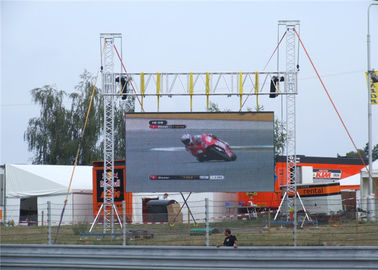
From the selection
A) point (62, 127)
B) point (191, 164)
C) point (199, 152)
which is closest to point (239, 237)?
point (191, 164)

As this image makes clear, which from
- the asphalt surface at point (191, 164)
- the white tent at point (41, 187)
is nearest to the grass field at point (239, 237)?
the asphalt surface at point (191, 164)

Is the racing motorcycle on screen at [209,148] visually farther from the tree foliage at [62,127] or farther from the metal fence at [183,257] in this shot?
the tree foliage at [62,127]

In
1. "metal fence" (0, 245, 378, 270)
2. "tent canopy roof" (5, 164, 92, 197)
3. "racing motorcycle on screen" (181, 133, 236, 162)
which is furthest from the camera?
"tent canopy roof" (5, 164, 92, 197)

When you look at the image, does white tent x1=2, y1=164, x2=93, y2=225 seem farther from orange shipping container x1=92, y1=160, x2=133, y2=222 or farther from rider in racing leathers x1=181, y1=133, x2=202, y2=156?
rider in racing leathers x1=181, y1=133, x2=202, y2=156

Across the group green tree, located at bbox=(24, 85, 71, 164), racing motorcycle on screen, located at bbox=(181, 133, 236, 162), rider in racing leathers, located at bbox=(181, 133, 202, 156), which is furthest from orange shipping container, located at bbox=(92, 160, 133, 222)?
green tree, located at bbox=(24, 85, 71, 164)

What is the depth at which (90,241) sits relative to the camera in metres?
15.1

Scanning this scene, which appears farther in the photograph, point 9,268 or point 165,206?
point 165,206

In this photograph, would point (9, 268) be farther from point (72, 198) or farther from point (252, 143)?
point (72, 198)

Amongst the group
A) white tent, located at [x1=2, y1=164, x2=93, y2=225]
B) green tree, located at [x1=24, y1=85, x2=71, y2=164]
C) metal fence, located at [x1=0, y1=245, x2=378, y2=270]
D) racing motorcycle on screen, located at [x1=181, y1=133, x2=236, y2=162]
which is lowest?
metal fence, located at [x1=0, y1=245, x2=378, y2=270]

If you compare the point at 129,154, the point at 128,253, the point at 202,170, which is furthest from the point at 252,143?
the point at 128,253

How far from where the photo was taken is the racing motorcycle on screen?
79.4 ft

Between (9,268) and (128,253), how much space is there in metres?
2.50

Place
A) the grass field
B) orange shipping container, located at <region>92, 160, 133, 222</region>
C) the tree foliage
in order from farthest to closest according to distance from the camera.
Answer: the tree foliage < orange shipping container, located at <region>92, 160, 133, 222</region> < the grass field

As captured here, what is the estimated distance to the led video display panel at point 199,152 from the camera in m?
24.1
